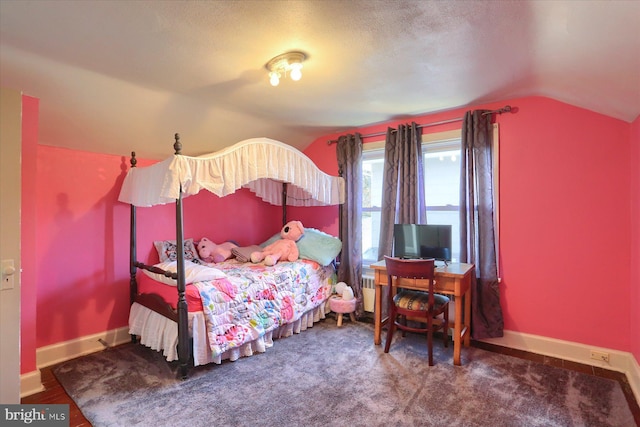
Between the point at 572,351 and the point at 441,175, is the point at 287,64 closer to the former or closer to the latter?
the point at 441,175

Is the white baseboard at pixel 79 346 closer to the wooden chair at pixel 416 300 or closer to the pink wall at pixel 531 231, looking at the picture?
the pink wall at pixel 531 231

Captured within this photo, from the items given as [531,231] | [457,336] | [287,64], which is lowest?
[457,336]

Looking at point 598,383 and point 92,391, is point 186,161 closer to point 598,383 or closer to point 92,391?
point 92,391

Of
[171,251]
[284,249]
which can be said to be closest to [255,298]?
[284,249]

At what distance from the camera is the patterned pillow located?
332 cm

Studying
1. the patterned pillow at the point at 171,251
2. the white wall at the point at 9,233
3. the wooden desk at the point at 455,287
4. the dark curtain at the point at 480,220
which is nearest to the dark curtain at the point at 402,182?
the dark curtain at the point at 480,220

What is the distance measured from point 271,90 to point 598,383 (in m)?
3.41

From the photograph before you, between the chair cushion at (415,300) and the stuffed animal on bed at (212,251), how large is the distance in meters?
1.99

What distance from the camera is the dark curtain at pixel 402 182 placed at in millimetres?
3354

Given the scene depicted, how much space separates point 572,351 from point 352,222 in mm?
2354

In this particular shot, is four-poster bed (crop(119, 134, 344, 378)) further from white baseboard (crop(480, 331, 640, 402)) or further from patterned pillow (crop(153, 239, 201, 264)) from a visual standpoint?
white baseboard (crop(480, 331, 640, 402))

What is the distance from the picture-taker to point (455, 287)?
267 centimetres

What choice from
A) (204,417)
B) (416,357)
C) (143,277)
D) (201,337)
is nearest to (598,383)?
(416,357)

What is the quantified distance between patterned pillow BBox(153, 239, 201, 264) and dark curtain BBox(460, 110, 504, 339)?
2852 mm
